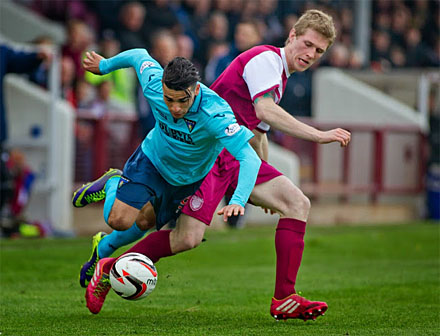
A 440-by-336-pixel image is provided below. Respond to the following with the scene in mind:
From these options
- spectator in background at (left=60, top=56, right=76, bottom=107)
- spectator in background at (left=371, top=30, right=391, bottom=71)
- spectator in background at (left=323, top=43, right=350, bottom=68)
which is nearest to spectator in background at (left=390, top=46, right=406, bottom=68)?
spectator in background at (left=371, top=30, right=391, bottom=71)

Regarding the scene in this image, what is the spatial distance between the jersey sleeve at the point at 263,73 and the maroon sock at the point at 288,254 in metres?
0.94

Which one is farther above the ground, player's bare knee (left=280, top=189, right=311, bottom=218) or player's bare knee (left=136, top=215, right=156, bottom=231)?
player's bare knee (left=280, top=189, right=311, bottom=218)

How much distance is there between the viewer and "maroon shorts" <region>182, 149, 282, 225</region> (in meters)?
6.57

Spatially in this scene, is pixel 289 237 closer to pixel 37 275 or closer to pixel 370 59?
pixel 37 275

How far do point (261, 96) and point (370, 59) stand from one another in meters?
15.0

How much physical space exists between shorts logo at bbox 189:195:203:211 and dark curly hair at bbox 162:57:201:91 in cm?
95

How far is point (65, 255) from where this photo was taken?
10.1m

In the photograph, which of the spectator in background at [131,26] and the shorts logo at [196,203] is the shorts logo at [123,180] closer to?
the shorts logo at [196,203]

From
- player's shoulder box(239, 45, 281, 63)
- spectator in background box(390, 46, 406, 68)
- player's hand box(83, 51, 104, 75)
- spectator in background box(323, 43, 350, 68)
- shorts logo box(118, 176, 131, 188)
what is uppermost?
player's shoulder box(239, 45, 281, 63)

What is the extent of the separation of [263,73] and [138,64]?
0.96 m

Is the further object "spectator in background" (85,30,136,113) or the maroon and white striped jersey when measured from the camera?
"spectator in background" (85,30,136,113)

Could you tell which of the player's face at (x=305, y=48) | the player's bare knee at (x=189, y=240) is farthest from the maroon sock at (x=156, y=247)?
the player's face at (x=305, y=48)

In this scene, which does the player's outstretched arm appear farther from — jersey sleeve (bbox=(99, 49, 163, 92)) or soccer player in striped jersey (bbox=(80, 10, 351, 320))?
jersey sleeve (bbox=(99, 49, 163, 92))

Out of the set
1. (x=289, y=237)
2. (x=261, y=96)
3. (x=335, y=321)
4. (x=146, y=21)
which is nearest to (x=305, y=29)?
(x=261, y=96)
